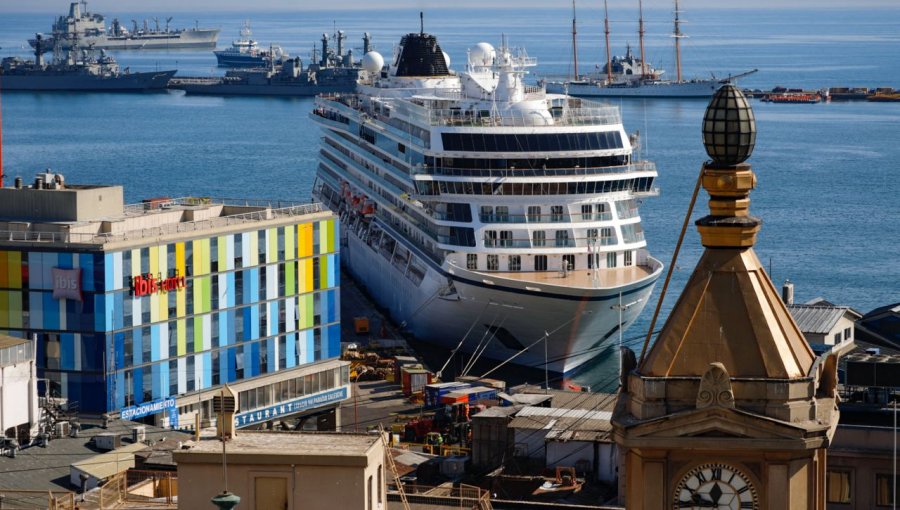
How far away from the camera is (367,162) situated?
3199 inches

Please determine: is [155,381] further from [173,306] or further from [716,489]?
[716,489]

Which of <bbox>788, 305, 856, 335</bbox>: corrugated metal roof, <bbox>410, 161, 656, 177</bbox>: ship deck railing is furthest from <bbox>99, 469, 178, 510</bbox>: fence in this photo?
<bbox>410, 161, 656, 177</bbox>: ship deck railing

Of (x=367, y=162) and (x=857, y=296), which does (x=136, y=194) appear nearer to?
(x=367, y=162)

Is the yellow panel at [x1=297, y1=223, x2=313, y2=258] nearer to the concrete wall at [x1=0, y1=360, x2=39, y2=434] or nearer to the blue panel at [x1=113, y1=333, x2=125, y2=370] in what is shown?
the blue panel at [x1=113, y1=333, x2=125, y2=370]

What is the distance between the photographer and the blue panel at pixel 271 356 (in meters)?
53.2

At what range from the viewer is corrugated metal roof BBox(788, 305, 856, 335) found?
1797 inches

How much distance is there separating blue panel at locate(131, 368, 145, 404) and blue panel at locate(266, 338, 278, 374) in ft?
16.7

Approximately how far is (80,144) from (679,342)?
15557 centimetres

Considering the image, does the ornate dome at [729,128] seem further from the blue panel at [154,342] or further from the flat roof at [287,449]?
the blue panel at [154,342]

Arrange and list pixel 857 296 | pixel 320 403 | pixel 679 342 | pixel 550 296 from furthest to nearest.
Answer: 1. pixel 857 296
2. pixel 550 296
3. pixel 320 403
4. pixel 679 342

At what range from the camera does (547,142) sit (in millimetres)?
65062

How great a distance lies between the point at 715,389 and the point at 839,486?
1596cm

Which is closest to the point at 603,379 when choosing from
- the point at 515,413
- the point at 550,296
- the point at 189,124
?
the point at 550,296

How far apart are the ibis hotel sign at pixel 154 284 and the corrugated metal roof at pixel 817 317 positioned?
16698mm
